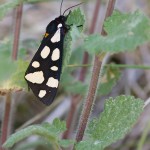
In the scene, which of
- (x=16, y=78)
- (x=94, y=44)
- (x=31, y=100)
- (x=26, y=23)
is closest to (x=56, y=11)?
(x=26, y=23)

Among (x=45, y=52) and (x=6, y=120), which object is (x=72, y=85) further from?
(x=45, y=52)

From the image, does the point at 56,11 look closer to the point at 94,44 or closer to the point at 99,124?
the point at 99,124

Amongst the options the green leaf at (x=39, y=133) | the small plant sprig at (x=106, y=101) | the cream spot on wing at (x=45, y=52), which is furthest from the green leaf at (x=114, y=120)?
the cream spot on wing at (x=45, y=52)

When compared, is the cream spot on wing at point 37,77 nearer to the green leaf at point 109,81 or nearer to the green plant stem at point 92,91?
the green plant stem at point 92,91

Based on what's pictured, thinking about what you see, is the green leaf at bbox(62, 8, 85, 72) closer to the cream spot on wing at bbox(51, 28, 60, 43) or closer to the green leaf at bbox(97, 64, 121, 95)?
the cream spot on wing at bbox(51, 28, 60, 43)

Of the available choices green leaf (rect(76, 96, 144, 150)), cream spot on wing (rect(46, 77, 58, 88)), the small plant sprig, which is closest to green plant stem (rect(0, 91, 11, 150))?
the small plant sprig
